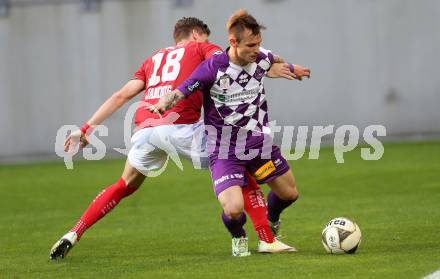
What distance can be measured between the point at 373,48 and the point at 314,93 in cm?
135

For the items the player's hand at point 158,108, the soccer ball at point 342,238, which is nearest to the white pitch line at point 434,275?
the soccer ball at point 342,238

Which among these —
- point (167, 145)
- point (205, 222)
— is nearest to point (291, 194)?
point (167, 145)

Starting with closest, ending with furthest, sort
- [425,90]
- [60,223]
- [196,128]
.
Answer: [196,128] < [60,223] < [425,90]

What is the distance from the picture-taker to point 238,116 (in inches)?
345

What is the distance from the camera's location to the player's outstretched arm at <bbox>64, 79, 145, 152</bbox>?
893 cm

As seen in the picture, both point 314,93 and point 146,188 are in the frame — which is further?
point 314,93

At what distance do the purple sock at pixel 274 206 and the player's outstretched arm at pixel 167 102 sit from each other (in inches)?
56.0

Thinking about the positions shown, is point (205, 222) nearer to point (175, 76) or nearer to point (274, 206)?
point (274, 206)

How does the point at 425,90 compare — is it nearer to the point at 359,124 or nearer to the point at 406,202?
the point at 359,124

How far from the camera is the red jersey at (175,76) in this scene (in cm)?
934

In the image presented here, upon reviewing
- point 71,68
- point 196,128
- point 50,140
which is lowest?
point 50,140

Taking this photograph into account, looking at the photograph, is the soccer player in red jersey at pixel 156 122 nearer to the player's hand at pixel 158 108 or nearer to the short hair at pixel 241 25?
the short hair at pixel 241 25

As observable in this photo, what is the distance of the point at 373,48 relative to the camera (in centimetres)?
2019

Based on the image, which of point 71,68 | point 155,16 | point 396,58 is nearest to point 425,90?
point 396,58
